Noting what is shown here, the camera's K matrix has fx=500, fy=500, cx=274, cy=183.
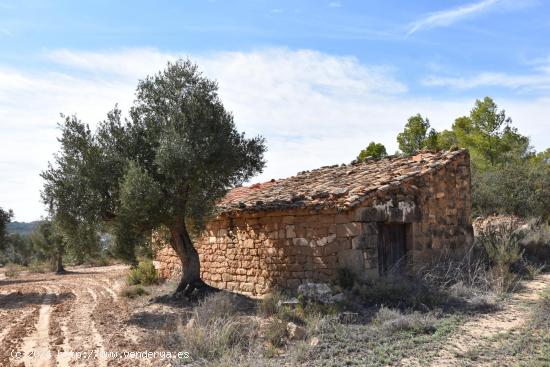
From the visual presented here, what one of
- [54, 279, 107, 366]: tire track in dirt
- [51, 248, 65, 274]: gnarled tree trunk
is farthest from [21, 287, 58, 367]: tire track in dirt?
[51, 248, 65, 274]: gnarled tree trunk

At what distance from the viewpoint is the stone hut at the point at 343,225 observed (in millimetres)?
10719

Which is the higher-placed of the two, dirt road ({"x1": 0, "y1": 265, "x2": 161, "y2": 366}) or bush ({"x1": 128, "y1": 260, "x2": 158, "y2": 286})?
bush ({"x1": 128, "y1": 260, "x2": 158, "y2": 286})

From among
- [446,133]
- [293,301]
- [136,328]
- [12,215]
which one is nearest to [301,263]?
[293,301]

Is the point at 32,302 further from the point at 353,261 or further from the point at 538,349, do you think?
the point at 538,349

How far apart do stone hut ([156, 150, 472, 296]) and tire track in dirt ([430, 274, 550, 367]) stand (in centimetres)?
259

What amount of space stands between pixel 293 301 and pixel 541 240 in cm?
898

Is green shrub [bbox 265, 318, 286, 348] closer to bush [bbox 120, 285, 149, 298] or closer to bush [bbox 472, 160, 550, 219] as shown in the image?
bush [bbox 120, 285, 149, 298]

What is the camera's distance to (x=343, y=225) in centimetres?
Result: 1070

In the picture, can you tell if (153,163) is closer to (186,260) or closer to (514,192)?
(186,260)

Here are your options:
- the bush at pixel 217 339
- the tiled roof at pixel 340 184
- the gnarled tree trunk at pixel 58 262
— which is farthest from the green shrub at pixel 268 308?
the gnarled tree trunk at pixel 58 262

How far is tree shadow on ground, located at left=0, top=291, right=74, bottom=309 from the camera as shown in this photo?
12555mm

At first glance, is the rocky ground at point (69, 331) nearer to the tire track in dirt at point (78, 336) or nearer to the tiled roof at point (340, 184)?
the tire track in dirt at point (78, 336)

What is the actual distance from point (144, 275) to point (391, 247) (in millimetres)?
7912

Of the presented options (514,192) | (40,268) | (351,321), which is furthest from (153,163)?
(40,268)
